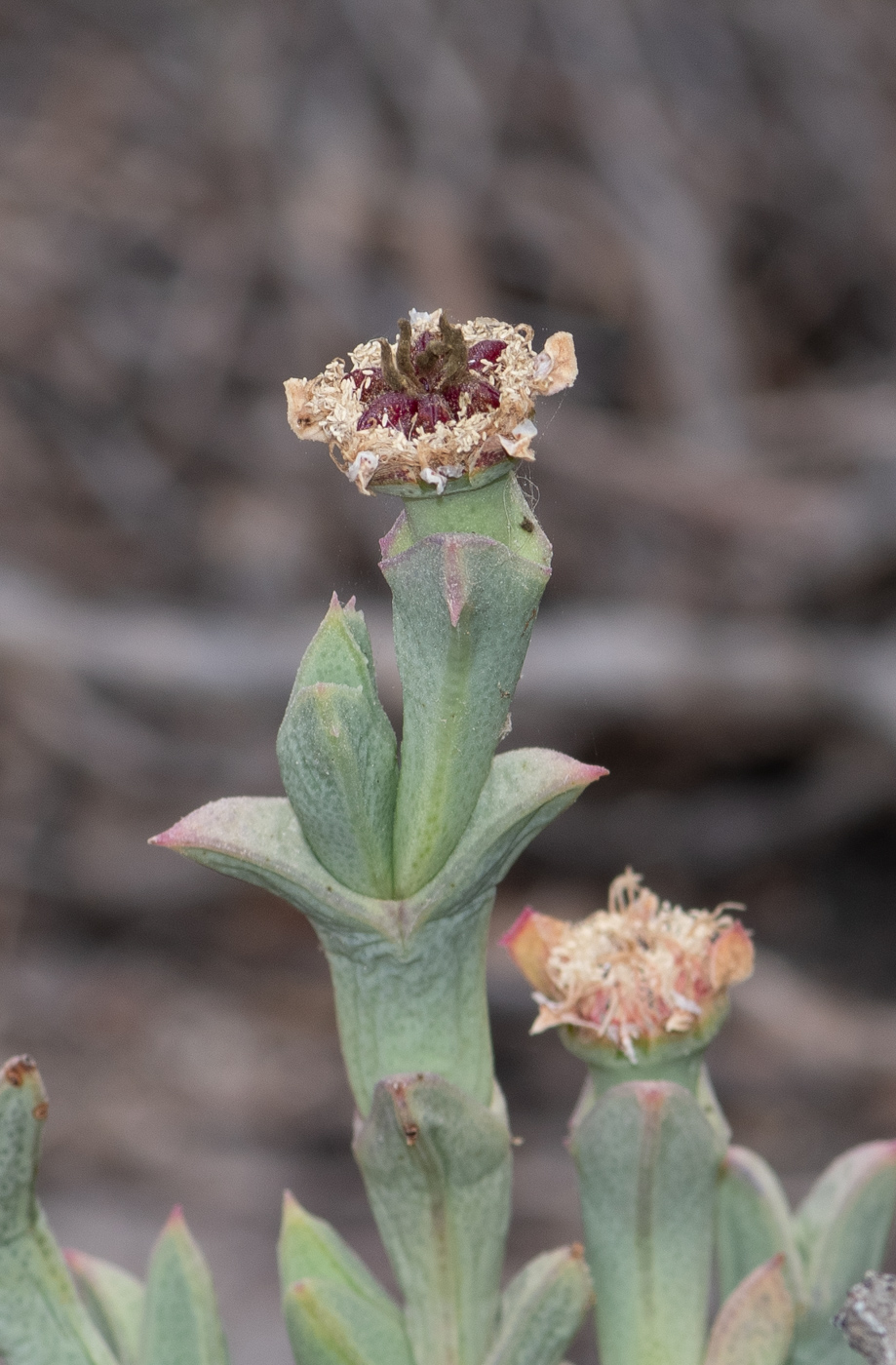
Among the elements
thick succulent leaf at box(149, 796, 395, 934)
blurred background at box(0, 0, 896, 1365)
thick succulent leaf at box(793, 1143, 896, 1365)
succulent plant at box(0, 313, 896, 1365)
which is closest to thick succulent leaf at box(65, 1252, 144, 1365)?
succulent plant at box(0, 313, 896, 1365)

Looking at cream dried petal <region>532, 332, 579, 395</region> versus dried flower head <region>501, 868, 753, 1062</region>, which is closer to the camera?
cream dried petal <region>532, 332, 579, 395</region>

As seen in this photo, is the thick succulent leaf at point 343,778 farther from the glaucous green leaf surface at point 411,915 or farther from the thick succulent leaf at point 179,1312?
the thick succulent leaf at point 179,1312

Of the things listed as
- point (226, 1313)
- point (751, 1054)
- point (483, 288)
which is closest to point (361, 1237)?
point (226, 1313)

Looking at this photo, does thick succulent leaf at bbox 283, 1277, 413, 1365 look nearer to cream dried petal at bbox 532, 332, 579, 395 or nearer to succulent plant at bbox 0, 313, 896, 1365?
succulent plant at bbox 0, 313, 896, 1365

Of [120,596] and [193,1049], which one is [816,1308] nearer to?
[193,1049]

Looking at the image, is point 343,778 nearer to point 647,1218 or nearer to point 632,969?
point 632,969
